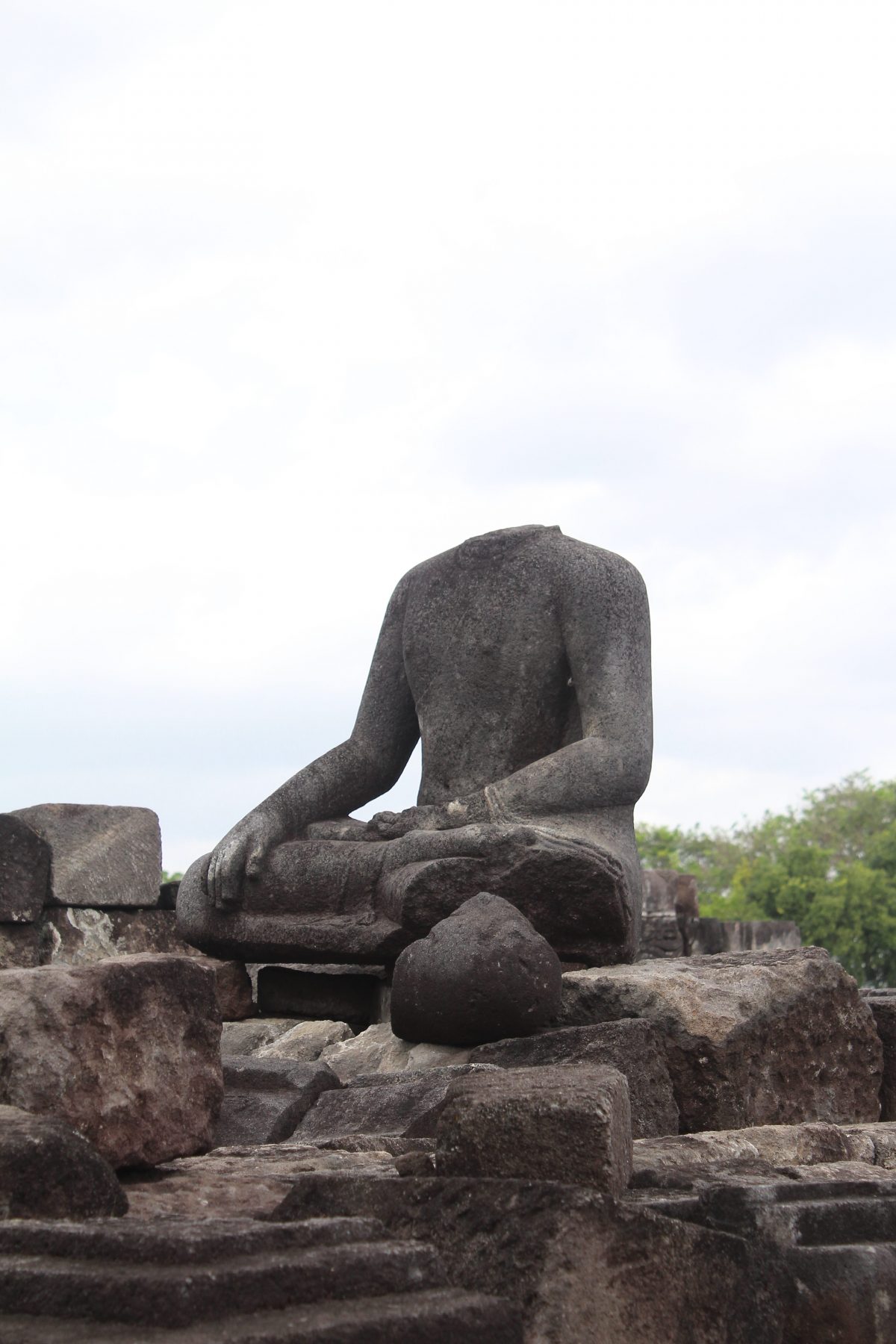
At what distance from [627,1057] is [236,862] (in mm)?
2298

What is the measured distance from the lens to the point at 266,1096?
4.34 meters

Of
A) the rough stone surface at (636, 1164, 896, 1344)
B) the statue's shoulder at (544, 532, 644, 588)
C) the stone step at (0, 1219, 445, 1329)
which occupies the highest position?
the statue's shoulder at (544, 532, 644, 588)

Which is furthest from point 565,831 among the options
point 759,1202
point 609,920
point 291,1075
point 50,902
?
point 50,902

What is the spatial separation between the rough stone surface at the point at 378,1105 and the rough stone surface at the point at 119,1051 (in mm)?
798

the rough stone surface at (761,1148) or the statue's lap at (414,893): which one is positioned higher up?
the statue's lap at (414,893)

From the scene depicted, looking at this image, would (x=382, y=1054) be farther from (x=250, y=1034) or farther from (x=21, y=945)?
(x=21, y=945)

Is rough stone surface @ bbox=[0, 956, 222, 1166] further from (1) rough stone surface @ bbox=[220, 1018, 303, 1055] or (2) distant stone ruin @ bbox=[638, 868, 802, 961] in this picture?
(2) distant stone ruin @ bbox=[638, 868, 802, 961]

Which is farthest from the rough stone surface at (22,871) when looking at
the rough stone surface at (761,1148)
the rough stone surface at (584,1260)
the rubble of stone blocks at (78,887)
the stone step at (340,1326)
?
the stone step at (340,1326)

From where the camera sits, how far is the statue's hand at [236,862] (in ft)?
19.9

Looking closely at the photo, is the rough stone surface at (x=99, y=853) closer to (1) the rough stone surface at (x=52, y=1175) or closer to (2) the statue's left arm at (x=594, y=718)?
(2) the statue's left arm at (x=594, y=718)

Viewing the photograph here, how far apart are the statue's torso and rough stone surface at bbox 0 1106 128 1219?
11.7 feet

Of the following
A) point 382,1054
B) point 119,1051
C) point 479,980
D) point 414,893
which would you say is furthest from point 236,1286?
point 414,893

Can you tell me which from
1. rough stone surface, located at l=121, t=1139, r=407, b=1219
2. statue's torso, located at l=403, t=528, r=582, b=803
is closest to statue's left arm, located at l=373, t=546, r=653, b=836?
statue's torso, located at l=403, t=528, r=582, b=803

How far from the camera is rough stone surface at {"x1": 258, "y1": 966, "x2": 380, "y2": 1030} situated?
5988 millimetres
